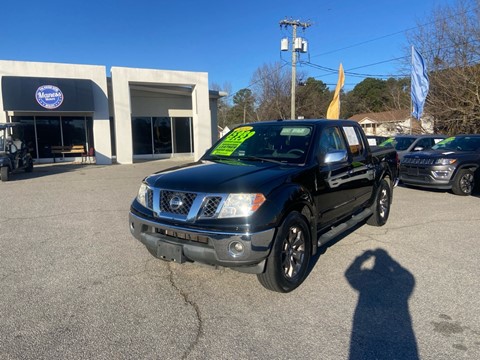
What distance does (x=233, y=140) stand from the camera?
530cm

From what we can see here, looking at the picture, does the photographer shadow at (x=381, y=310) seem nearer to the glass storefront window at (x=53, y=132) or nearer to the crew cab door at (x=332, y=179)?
the crew cab door at (x=332, y=179)

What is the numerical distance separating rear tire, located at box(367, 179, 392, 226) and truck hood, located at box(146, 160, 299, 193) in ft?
8.85

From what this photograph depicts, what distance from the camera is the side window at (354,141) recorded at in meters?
5.52

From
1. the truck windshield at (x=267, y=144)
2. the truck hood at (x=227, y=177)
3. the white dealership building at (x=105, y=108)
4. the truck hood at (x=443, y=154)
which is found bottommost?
the truck hood at (x=443, y=154)

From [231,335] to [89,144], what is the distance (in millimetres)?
20117

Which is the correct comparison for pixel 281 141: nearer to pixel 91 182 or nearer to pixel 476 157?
pixel 476 157

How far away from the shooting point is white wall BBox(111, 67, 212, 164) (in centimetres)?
1953

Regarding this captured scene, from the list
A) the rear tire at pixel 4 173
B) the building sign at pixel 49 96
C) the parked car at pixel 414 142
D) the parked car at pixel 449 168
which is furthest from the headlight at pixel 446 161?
the building sign at pixel 49 96

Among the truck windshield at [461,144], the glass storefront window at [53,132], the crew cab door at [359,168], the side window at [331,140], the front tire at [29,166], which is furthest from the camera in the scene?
the glass storefront window at [53,132]

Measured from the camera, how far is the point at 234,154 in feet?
16.1

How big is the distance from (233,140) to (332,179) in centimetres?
154

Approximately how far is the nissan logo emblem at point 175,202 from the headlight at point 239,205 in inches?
17.7

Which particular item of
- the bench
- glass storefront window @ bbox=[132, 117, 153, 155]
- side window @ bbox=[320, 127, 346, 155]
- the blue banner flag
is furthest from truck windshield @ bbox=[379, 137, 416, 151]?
the bench

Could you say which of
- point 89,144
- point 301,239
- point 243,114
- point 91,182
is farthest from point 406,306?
point 243,114
